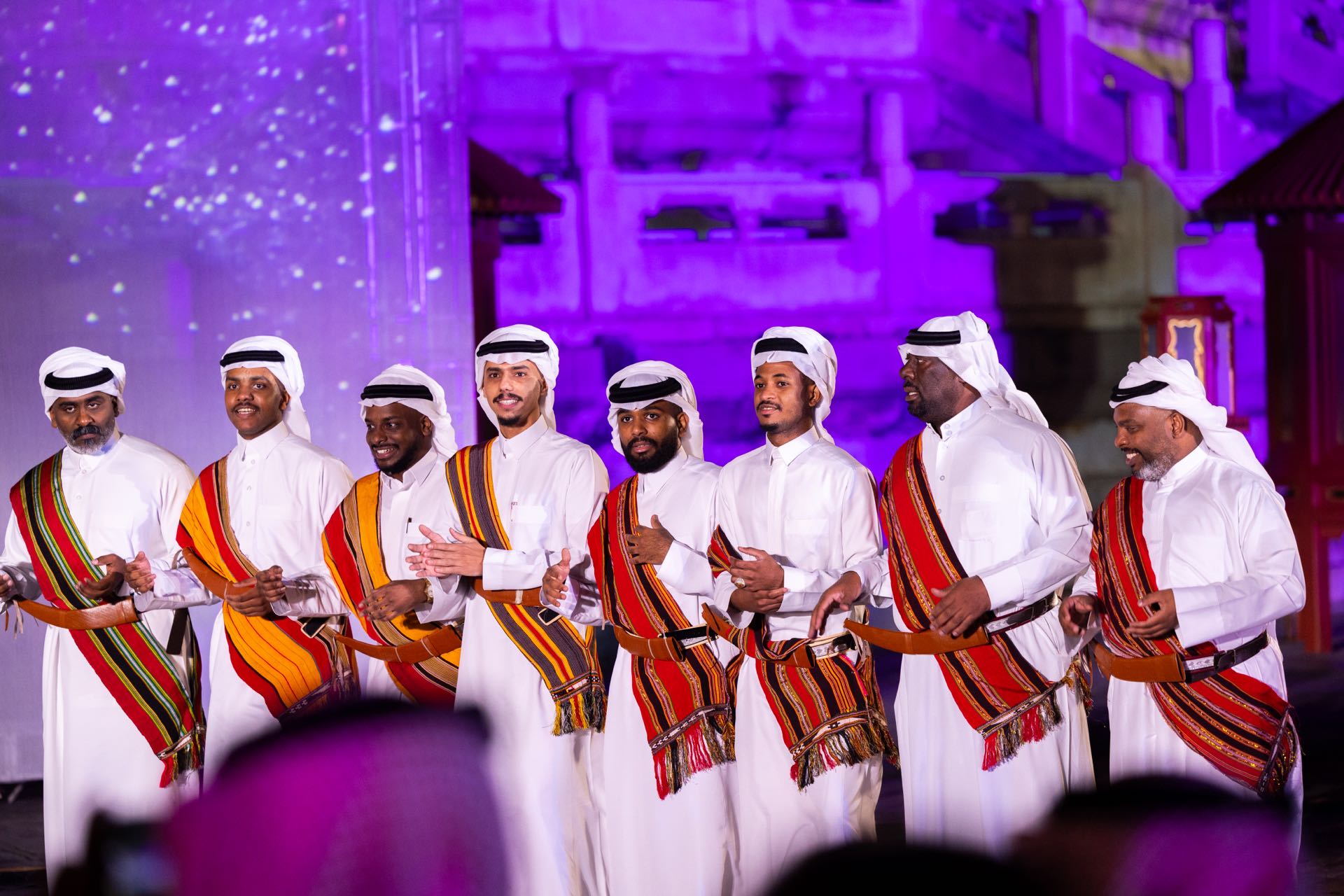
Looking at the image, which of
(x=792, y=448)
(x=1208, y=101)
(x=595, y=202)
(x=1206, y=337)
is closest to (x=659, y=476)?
(x=792, y=448)

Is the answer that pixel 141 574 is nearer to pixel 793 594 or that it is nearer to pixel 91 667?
pixel 91 667

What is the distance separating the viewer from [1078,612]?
11.8 feet

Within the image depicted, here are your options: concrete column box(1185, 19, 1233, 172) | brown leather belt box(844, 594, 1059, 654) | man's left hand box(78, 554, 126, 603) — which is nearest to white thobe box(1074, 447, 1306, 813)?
brown leather belt box(844, 594, 1059, 654)

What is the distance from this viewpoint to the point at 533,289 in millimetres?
11469

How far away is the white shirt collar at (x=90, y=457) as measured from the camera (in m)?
4.62

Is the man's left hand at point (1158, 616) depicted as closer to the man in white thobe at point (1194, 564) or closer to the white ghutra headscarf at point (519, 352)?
the man in white thobe at point (1194, 564)

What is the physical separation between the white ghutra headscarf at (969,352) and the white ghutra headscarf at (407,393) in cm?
138

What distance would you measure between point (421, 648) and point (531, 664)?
0.36 m

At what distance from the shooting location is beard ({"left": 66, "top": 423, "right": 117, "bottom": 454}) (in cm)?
462

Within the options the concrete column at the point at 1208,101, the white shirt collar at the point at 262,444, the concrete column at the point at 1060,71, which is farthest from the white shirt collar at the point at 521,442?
the concrete column at the point at 1208,101

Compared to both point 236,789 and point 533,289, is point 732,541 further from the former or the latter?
point 533,289

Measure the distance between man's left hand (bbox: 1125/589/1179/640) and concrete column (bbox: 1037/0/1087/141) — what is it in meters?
9.66

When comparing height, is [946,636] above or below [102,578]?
below

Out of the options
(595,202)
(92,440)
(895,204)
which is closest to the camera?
(92,440)
